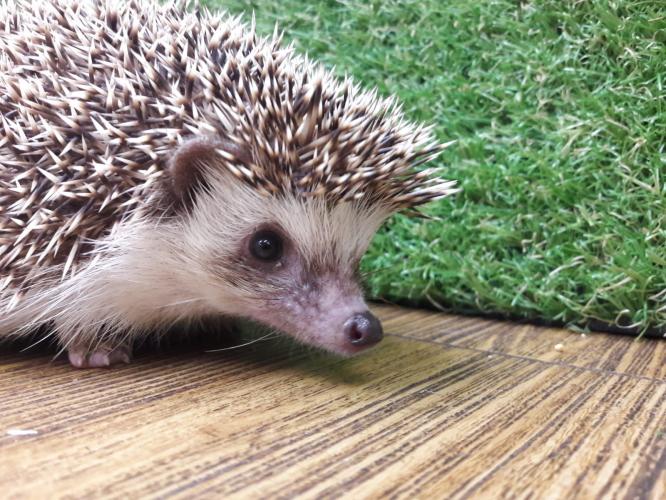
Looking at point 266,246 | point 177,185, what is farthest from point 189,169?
point 266,246

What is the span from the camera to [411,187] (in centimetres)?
137

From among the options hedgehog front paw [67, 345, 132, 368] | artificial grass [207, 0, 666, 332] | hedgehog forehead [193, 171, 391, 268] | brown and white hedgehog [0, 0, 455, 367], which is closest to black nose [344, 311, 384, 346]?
brown and white hedgehog [0, 0, 455, 367]

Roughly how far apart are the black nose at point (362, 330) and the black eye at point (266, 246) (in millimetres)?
202

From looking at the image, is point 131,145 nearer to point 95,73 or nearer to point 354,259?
point 95,73

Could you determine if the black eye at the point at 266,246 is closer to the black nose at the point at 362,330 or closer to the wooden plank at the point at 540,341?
the black nose at the point at 362,330

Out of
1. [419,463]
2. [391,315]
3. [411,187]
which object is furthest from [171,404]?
[391,315]

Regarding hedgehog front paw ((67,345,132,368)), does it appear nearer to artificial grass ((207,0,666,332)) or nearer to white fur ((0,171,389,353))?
white fur ((0,171,389,353))

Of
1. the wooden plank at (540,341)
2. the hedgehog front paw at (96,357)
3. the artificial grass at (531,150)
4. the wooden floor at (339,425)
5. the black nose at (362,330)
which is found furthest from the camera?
the artificial grass at (531,150)

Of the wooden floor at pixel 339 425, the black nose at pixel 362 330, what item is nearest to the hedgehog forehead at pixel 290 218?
the black nose at pixel 362 330

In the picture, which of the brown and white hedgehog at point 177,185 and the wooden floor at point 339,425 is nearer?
the wooden floor at point 339,425

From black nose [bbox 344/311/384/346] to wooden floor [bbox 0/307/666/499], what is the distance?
10cm

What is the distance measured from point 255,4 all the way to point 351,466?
1981mm

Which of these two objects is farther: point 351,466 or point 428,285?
point 428,285

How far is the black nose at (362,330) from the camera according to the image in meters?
1.17
